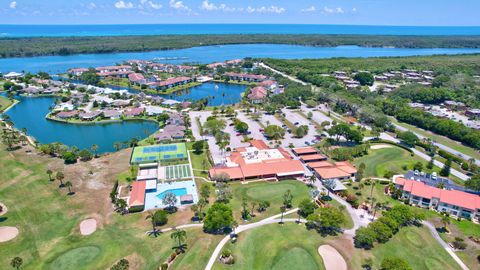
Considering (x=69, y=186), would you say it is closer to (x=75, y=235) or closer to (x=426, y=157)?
(x=75, y=235)

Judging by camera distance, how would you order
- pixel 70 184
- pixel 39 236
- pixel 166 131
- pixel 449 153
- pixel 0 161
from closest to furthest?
pixel 39 236
pixel 70 184
pixel 0 161
pixel 449 153
pixel 166 131

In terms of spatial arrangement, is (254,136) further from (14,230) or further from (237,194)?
(14,230)

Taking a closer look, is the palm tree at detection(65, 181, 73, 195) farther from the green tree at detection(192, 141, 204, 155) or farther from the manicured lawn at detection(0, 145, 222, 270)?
the green tree at detection(192, 141, 204, 155)

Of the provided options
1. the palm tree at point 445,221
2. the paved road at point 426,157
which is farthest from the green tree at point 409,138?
the palm tree at point 445,221

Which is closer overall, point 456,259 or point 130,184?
point 456,259

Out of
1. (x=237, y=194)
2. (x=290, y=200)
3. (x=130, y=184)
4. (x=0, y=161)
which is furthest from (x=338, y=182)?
(x=0, y=161)

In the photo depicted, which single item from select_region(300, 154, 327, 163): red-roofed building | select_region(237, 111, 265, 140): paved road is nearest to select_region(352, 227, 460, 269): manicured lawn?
select_region(300, 154, 327, 163): red-roofed building

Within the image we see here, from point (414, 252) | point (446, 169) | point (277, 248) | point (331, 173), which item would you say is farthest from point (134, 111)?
point (446, 169)
